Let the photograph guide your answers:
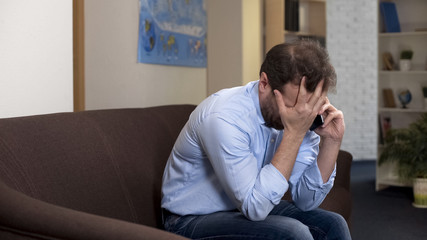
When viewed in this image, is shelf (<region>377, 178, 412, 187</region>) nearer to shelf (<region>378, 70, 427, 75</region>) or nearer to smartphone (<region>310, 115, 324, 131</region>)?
shelf (<region>378, 70, 427, 75</region>)

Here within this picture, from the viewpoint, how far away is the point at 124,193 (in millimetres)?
2021

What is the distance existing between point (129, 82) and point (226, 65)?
1405mm

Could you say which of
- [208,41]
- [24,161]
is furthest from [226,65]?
[24,161]

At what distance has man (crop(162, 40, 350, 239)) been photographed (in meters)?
1.74

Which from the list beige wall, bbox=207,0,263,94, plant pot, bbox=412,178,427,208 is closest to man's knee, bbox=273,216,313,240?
beige wall, bbox=207,0,263,94

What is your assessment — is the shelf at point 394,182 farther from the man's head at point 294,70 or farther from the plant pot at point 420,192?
the man's head at point 294,70

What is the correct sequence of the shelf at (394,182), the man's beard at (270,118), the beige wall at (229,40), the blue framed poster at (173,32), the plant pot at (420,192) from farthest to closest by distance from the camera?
1. the shelf at (394,182)
2. the plant pot at (420,192)
3. the beige wall at (229,40)
4. the blue framed poster at (173,32)
5. the man's beard at (270,118)

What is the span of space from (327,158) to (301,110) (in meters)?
0.34

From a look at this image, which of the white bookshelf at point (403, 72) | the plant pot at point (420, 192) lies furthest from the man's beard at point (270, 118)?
the white bookshelf at point (403, 72)

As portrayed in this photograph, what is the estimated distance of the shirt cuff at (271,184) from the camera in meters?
1.73

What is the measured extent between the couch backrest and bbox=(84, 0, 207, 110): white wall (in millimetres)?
667

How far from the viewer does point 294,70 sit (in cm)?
175

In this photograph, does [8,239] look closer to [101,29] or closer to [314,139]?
[314,139]

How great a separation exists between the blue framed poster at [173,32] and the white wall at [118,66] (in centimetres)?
5
